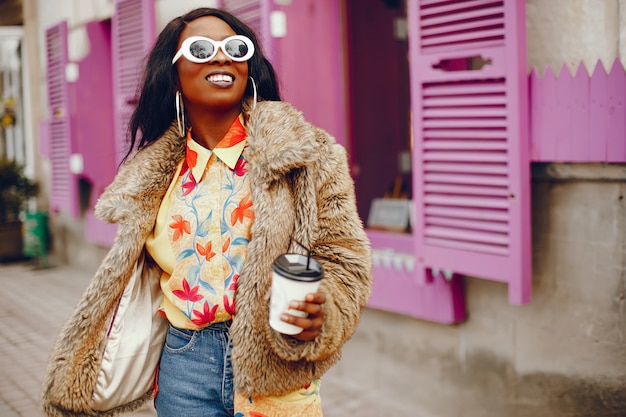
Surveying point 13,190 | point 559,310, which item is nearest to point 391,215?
point 559,310

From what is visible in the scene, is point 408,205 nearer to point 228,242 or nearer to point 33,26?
point 228,242

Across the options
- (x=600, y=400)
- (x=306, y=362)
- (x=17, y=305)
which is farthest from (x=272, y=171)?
(x=17, y=305)

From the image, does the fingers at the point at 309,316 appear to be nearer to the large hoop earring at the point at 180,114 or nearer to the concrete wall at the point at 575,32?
the large hoop earring at the point at 180,114

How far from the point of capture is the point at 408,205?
5.11 m

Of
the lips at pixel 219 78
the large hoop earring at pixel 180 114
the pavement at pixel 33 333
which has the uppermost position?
the lips at pixel 219 78

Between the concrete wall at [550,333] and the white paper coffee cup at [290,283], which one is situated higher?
the white paper coffee cup at [290,283]

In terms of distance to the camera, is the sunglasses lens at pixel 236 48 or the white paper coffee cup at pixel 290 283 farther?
the sunglasses lens at pixel 236 48

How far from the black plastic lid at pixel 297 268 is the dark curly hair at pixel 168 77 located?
59 centimetres

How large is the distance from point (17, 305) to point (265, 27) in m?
3.94

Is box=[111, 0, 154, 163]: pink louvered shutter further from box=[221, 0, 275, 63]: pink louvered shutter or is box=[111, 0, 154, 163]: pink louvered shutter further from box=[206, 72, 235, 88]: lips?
box=[206, 72, 235, 88]: lips

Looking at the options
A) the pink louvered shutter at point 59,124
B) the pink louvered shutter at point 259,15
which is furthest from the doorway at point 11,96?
the pink louvered shutter at point 259,15

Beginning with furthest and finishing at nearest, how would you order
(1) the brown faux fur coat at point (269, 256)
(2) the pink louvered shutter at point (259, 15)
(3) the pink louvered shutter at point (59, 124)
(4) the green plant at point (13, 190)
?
(4) the green plant at point (13, 190) → (3) the pink louvered shutter at point (59, 124) → (2) the pink louvered shutter at point (259, 15) → (1) the brown faux fur coat at point (269, 256)

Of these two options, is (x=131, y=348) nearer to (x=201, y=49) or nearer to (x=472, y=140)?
(x=201, y=49)

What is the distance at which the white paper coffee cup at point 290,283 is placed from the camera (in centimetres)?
170
